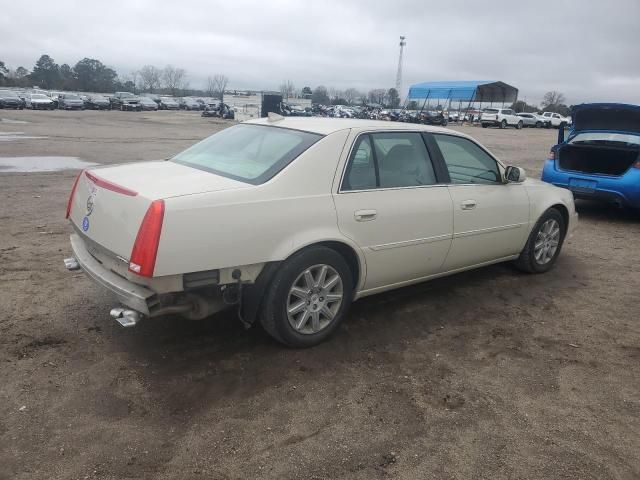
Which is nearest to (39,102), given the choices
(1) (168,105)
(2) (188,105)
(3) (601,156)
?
(1) (168,105)

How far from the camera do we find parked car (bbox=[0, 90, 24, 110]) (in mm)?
41041

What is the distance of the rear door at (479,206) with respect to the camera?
456 centimetres

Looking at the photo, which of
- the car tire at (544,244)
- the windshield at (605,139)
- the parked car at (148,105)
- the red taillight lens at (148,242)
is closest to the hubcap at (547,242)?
the car tire at (544,244)

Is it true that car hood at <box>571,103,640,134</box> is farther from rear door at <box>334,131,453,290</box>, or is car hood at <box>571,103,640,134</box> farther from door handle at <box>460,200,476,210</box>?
rear door at <box>334,131,453,290</box>

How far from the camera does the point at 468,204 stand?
456 cm

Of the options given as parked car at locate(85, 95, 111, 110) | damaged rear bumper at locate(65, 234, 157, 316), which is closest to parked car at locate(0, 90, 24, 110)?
parked car at locate(85, 95, 111, 110)

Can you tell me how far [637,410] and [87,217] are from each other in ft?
12.5

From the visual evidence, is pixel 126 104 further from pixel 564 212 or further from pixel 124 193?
pixel 124 193

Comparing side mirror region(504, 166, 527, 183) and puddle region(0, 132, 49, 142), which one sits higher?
side mirror region(504, 166, 527, 183)

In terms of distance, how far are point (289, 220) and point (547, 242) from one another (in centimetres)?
350

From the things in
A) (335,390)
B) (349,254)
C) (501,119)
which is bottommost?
(335,390)

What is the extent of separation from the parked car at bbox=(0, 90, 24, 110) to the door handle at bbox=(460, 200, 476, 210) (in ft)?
151

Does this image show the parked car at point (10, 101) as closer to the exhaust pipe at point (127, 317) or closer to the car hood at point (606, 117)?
the car hood at point (606, 117)

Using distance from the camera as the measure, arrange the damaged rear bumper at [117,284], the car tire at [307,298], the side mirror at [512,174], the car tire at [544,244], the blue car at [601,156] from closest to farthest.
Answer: the damaged rear bumper at [117,284] → the car tire at [307,298] → the side mirror at [512,174] → the car tire at [544,244] → the blue car at [601,156]
